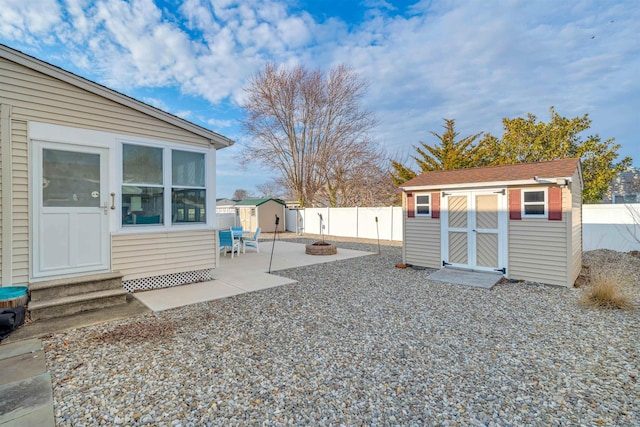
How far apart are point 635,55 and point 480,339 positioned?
38.1 ft

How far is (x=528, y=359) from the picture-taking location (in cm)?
282

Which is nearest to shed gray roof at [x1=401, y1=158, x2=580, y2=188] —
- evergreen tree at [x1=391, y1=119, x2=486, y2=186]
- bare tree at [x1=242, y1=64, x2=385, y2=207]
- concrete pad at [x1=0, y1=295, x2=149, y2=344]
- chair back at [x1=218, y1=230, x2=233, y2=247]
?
chair back at [x1=218, y1=230, x2=233, y2=247]

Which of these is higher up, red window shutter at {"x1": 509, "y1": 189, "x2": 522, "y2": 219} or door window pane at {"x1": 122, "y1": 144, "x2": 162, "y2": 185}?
door window pane at {"x1": 122, "y1": 144, "x2": 162, "y2": 185}

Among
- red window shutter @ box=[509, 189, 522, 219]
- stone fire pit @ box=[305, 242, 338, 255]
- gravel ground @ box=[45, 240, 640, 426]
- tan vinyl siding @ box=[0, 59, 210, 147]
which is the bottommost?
gravel ground @ box=[45, 240, 640, 426]

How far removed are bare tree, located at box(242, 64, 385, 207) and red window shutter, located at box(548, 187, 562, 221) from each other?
14.8m

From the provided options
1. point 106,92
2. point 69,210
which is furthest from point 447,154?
point 69,210

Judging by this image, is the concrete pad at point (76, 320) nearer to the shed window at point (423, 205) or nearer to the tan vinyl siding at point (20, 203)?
the tan vinyl siding at point (20, 203)

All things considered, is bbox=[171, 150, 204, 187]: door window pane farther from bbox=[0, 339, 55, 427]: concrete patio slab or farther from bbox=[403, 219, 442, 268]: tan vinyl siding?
bbox=[403, 219, 442, 268]: tan vinyl siding

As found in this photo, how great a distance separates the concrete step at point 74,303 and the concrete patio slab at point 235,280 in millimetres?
387

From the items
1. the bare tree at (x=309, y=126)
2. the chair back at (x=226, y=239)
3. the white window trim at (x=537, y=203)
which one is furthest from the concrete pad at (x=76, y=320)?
the bare tree at (x=309, y=126)

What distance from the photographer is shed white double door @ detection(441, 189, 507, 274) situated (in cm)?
612

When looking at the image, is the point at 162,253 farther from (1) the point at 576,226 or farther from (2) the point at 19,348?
(1) the point at 576,226

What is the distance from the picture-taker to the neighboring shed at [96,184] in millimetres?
4008

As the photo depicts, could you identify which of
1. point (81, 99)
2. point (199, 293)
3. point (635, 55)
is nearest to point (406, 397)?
point (199, 293)
